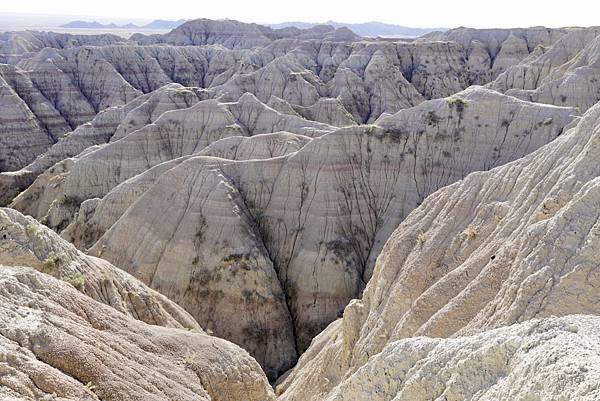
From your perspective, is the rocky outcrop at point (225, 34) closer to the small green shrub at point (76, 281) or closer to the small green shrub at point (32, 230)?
the small green shrub at point (32, 230)

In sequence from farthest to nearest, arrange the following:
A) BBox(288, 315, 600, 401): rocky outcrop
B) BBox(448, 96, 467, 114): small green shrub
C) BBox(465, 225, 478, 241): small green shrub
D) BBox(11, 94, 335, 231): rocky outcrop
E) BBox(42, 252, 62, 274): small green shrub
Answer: BBox(11, 94, 335, 231): rocky outcrop, BBox(448, 96, 467, 114): small green shrub, BBox(42, 252, 62, 274): small green shrub, BBox(465, 225, 478, 241): small green shrub, BBox(288, 315, 600, 401): rocky outcrop

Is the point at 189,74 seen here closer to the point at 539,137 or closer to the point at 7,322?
the point at 539,137

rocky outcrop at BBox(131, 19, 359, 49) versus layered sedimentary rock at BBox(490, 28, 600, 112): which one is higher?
layered sedimentary rock at BBox(490, 28, 600, 112)

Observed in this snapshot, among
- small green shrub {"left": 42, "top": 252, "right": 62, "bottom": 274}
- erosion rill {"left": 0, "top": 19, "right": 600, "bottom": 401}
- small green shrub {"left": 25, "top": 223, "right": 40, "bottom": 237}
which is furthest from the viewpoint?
small green shrub {"left": 25, "top": 223, "right": 40, "bottom": 237}

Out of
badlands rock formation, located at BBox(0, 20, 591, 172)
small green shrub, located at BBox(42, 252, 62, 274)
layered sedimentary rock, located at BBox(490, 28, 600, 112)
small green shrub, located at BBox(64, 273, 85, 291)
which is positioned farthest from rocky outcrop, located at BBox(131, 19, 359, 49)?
small green shrub, located at BBox(64, 273, 85, 291)

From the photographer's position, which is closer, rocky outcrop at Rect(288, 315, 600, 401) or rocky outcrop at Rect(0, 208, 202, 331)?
rocky outcrop at Rect(288, 315, 600, 401)

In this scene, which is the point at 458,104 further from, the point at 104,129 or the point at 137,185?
the point at 104,129

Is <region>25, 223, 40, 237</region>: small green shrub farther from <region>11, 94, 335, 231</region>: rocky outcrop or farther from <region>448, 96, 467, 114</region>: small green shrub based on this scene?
<region>11, 94, 335, 231</region>: rocky outcrop
